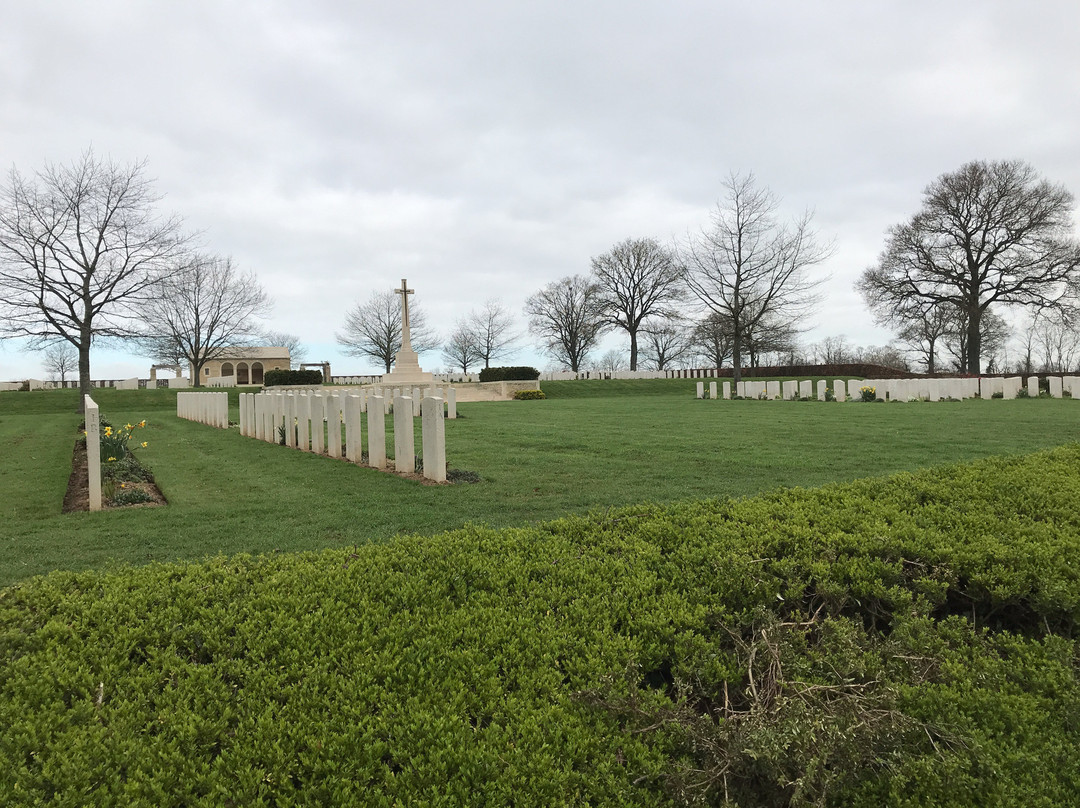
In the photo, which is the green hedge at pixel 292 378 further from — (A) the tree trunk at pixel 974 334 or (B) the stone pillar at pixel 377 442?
(A) the tree trunk at pixel 974 334

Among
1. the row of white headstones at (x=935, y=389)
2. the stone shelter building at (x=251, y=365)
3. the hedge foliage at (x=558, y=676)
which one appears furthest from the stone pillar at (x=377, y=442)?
the stone shelter building at (x=251, y=365)

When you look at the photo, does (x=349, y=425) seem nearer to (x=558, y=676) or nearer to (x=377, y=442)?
(x=377, y=442)

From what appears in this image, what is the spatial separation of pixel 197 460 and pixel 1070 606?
373 inches

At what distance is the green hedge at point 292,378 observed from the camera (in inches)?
1252

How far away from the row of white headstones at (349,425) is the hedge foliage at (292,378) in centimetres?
1973

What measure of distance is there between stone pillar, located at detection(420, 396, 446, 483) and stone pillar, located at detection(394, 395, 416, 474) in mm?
407

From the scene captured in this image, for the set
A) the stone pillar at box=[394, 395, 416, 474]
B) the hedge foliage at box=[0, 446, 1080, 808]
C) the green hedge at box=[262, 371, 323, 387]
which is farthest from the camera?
the green hedge at box=[262, 371, 323, 387]

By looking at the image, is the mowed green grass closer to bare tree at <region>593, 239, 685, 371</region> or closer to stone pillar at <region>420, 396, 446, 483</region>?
stone pillar at <region>420, 396, 446, 483</region>

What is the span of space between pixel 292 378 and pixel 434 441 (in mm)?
27668

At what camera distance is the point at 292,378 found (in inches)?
1250

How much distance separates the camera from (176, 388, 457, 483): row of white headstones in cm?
675

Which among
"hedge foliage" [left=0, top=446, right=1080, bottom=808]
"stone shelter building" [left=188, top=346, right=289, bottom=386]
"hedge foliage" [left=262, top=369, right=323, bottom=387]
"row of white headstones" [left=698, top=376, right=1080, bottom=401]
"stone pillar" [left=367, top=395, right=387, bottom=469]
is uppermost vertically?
"stone shelter building" [left=188, top=346, right=289, bottom=386]

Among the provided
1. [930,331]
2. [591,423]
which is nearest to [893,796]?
[591,423]

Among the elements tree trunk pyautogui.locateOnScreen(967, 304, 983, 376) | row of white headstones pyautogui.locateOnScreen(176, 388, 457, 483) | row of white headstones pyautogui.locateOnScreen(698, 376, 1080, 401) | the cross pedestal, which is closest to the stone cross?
the cross pedestal
